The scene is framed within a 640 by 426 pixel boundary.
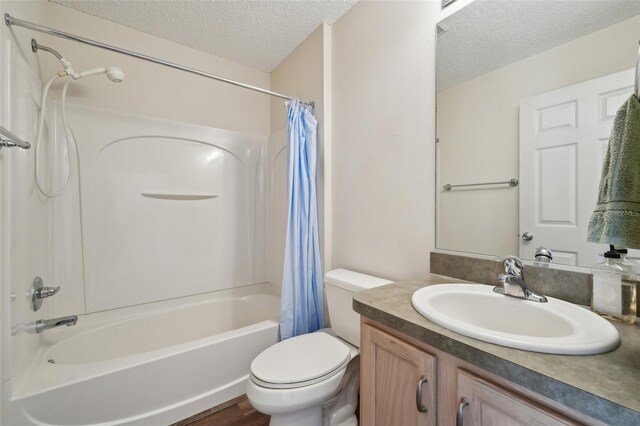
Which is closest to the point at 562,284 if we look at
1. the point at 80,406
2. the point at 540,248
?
the point at 540,248

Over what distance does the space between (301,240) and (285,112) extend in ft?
4.12

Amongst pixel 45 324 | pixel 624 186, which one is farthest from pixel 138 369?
pixel 624 186

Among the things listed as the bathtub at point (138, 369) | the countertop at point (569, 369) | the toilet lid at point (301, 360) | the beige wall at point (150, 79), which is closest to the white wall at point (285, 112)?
the beige wall at point (150, 79)

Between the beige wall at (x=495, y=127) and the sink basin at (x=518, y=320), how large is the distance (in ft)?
0.81

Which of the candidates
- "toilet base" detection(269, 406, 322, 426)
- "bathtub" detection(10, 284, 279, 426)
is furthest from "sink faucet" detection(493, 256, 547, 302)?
"bathtub" detection(10, 284, 279, 426)

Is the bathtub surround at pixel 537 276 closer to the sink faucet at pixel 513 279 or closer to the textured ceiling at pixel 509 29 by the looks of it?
the sink faucet at pixel 513 279

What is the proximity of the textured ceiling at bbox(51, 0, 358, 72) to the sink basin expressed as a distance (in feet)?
5.83

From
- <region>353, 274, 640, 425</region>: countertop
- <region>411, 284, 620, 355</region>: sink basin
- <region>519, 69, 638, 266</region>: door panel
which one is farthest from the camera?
<region>519, 69, 638, 266</region>: door panel

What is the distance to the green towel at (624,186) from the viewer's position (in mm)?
545

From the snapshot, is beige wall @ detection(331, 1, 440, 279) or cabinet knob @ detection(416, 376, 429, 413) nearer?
cabinet knob @ detection(416, 376, 429, 413)

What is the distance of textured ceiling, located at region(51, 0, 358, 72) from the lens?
164 centimetres

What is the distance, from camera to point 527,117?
93 cm

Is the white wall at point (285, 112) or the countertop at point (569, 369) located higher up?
the white wall at point (285, 112)

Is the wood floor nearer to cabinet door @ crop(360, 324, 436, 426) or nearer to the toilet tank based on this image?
the toilet tank
